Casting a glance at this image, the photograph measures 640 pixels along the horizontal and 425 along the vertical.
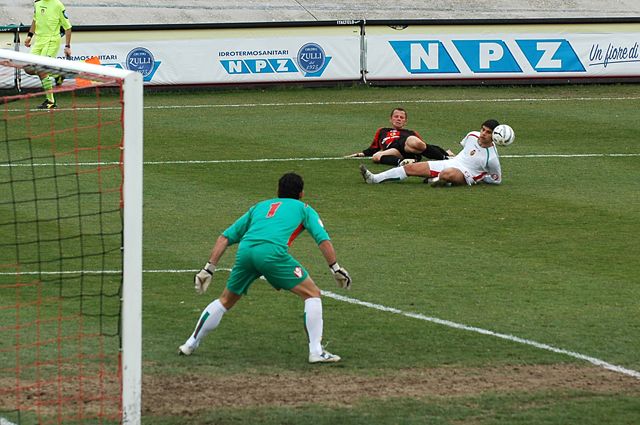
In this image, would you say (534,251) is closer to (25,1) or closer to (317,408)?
(317,408)

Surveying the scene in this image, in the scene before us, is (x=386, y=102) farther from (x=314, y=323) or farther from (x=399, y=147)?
(x=314, y=323)

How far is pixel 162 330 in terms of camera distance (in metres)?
11.2

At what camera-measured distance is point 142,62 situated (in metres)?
28.7

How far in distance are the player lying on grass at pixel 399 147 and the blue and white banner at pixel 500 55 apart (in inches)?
369

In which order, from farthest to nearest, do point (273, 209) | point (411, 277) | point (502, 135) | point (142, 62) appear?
point (142, 62) < point (502, 135) < point (411, 277) < point (273, 209)

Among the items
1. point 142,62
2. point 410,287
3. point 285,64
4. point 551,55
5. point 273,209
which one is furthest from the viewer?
point 551,55

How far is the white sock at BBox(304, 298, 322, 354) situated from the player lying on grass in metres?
9.79

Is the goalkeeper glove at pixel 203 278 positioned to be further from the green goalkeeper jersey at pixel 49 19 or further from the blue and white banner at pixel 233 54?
the blue and white banner at pixel 233 54

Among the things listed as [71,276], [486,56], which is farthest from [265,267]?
[486,56]

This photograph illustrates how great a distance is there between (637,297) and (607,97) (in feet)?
56.2

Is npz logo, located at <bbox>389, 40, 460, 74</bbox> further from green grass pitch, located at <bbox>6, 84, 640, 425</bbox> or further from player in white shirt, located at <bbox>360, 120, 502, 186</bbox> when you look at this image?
player in white shirt, located at <bbox>360, 120, 502, 186</bbox>

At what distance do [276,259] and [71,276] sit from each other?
12.1 ft

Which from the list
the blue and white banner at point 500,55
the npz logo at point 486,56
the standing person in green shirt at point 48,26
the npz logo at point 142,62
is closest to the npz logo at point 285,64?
the blue and white banner at point 500,55

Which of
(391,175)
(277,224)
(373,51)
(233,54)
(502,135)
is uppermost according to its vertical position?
(373,51)
